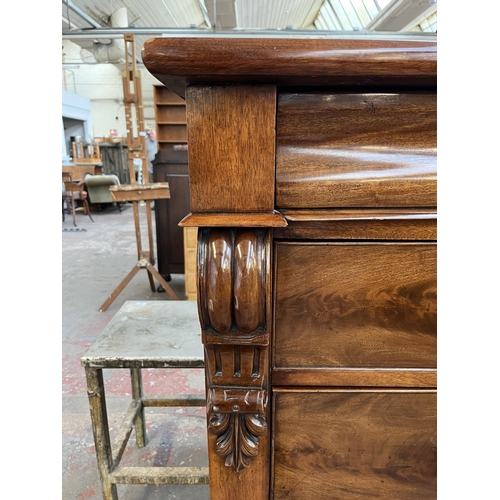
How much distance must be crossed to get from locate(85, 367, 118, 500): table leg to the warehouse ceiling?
15.7ft

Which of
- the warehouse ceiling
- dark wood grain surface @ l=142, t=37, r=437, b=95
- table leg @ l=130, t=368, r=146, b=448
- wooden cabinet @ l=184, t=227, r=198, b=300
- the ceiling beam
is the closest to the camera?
dark wood grain surface @ l=142, t=37, r=437, b=95

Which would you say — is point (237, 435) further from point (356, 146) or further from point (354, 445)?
point (356, 146)

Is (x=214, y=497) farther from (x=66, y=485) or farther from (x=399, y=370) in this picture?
(x=66, y=485)

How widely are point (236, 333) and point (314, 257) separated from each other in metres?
0.15

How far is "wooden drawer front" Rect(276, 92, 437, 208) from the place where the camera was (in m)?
0.48

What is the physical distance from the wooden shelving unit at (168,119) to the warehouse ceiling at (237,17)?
1.89 meters

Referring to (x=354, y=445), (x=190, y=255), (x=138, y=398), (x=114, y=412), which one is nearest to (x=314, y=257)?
(x=354, y=445)

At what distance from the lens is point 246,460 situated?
0.55 meters

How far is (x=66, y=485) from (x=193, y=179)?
137 cm

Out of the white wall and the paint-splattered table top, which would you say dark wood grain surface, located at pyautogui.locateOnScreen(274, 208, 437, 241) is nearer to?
the paint-splattered table top

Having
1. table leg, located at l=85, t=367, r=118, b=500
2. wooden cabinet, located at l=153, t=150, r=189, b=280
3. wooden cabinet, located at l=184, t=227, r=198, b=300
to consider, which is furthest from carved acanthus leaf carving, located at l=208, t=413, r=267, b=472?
wooden cabinet, located at l=153, t=150, r=189, b=280

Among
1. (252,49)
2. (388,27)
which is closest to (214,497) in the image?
(252,49)

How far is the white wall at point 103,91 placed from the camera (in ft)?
35.1

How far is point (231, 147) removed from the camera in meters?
0.47
